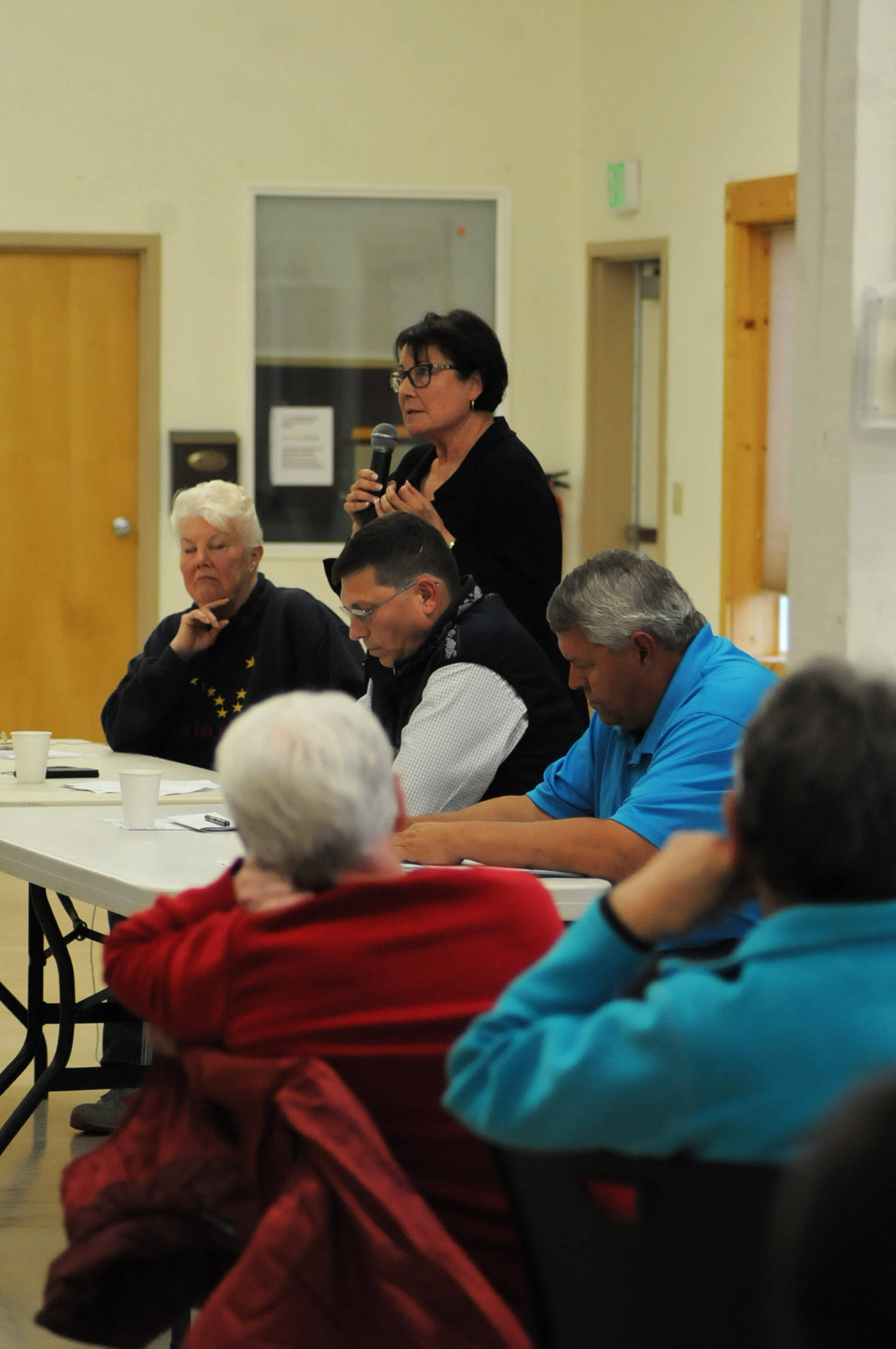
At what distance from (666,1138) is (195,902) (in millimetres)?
619

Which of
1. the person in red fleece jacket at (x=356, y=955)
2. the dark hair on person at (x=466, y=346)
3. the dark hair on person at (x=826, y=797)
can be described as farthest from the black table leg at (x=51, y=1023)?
the dark hair on person at (x=826, y=797)

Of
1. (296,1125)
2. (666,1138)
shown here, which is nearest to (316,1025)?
(296,1125)

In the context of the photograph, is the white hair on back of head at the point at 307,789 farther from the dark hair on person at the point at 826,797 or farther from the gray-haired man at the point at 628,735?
the gray-haired man at the point at 628,735

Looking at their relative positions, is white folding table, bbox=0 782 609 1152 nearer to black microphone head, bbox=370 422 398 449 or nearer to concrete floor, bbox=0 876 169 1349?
concrete floor, bbox=0 876 169 1349

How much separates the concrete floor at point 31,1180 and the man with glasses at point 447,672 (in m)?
0.76

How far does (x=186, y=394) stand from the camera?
670cm

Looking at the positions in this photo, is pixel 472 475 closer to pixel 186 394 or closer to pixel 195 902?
pixel 195 902

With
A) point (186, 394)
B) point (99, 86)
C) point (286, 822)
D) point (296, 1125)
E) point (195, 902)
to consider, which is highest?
point (99, 86)

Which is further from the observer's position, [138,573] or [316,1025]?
[138,573]

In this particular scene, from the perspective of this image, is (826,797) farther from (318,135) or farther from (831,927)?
(318,135)

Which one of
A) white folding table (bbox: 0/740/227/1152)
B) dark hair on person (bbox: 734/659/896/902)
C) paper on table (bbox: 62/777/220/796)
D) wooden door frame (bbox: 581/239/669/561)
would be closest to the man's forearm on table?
white folding table (bbox: 0/740/227/1152)

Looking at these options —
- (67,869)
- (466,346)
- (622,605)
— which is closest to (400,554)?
(622,605)

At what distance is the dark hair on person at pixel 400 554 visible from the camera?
2893 mm

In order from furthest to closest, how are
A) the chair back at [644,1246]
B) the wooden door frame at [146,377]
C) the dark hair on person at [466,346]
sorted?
the wooden door frame at [146,377]
the dark hair on person at [466,346]
the chair back at [644,1246]
